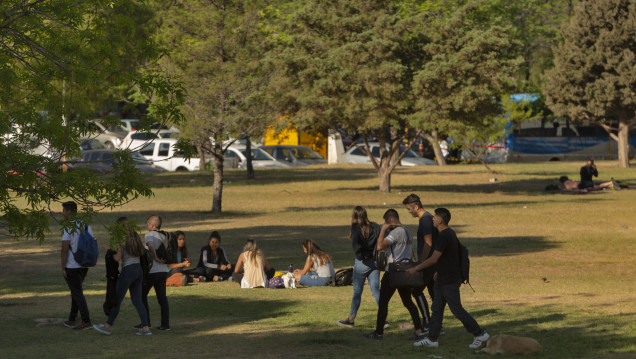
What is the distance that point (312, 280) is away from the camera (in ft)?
54.1

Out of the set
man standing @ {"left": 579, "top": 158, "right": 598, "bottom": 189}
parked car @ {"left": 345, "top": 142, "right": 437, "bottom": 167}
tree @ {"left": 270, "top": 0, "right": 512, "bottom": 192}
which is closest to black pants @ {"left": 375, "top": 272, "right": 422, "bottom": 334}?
tree @ {"left": 270, "top": 0, "right": 512, "bottom": 192}

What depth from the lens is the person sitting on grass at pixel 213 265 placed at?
17.5 m

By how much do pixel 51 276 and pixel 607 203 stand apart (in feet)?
70.4

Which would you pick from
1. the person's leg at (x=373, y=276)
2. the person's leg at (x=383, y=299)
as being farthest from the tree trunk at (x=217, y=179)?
the person's leg at (x=383, y=299)

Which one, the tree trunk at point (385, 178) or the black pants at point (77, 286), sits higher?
the tree trunk at point (385, 178)

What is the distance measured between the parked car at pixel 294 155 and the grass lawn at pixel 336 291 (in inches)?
859

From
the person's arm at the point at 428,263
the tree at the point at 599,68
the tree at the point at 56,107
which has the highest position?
the tree at the point at 599,68

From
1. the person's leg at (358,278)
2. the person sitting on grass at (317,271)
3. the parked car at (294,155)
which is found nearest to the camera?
the person's leg at (358,278)

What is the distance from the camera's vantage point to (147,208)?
3222 centimetres

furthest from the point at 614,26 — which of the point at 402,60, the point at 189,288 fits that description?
the point at 189,288

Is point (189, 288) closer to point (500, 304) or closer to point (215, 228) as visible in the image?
point (500, 304)

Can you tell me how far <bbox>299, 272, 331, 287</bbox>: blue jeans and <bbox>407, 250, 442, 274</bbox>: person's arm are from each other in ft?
18.6

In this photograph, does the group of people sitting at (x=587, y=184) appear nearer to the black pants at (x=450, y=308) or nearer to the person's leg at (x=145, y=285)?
the black pants at (x=450, y=308)

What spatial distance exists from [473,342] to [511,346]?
2.18 ft
